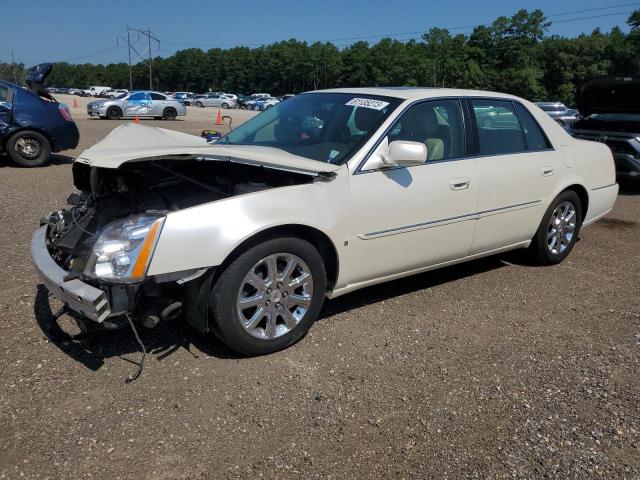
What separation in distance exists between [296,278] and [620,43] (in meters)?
88.8

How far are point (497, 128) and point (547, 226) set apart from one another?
108cm

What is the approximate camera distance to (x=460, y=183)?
13.4 ft

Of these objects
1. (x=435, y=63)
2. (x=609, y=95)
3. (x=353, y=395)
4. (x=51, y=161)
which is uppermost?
(x=435, y=63)

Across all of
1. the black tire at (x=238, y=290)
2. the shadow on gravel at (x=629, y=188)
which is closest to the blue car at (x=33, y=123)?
the black tire at (x=238, y=290)

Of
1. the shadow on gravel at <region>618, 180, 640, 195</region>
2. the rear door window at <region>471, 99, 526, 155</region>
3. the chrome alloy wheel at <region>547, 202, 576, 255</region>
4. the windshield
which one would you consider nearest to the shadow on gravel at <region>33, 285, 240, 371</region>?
the windshield

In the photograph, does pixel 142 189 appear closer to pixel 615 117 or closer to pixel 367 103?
pixel 367 103

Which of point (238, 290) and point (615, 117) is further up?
point (615, 117)

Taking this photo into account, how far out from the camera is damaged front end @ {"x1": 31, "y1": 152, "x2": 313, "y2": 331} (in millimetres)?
2824

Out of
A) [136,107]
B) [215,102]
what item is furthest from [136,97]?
[215,102]

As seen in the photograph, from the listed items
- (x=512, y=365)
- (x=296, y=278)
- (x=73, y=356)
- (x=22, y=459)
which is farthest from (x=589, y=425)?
(x=73, y=356)

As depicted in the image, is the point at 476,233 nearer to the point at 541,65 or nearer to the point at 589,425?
the point at 589,425

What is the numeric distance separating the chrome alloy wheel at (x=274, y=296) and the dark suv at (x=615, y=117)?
756 centimetres

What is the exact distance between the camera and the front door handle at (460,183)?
405 centimetres

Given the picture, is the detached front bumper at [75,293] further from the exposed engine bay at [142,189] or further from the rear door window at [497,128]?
the rear door window at [497,128]
